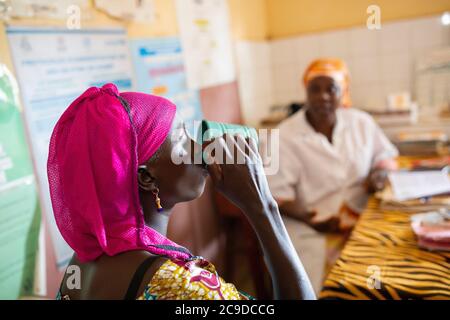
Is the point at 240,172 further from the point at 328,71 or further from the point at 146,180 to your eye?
the point at 328,71

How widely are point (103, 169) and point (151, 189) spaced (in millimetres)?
131

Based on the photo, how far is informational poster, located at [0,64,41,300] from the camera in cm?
119

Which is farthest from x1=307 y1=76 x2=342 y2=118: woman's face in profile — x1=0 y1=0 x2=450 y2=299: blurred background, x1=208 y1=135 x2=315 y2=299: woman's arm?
x1=208 y1=135 x2=315 y2=299: woman's arm

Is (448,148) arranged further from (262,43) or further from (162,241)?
(162,241)

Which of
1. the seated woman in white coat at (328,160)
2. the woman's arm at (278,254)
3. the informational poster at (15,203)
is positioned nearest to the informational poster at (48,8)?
the informational poster at (15,203)

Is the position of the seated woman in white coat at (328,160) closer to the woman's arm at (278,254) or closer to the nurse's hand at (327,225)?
the nurse's hand at (327,225)

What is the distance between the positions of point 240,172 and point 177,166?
137 millimetres

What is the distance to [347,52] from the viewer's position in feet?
10.3

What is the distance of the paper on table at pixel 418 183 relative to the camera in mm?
1595

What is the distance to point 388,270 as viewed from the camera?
1.13 m

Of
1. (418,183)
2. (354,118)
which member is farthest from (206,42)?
(418,183)

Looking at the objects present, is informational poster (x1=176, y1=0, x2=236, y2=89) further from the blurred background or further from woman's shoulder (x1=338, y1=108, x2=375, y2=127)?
woman's shoulder (x1=338, y1=108, x2=375, y2=127)

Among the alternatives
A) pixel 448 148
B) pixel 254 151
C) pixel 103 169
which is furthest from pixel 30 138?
pixel 448 148

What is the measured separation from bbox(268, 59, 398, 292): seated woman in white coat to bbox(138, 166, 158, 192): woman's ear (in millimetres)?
1114
